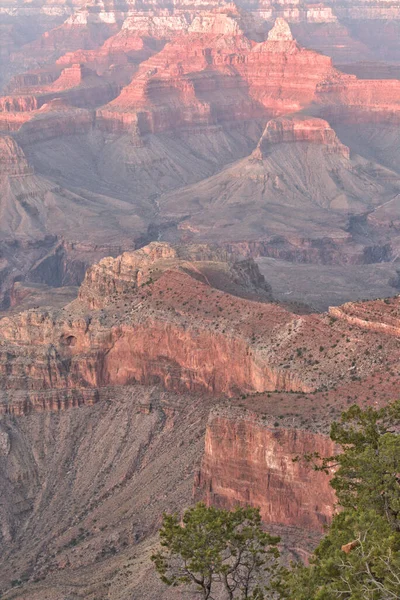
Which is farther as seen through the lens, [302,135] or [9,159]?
[302,135]

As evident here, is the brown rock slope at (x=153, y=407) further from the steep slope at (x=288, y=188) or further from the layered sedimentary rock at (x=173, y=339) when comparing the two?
the steep slope at (x=288, y=188)

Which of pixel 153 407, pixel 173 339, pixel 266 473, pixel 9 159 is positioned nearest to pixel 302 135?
pixel 9 159

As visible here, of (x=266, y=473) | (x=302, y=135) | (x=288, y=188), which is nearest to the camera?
(x=266, y=473)

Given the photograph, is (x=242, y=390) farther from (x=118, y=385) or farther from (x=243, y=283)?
(x=243, y=283)

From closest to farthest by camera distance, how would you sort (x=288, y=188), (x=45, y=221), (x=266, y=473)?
(x=266, y=473)
(x=45, y=221)
(x=288, y=188)

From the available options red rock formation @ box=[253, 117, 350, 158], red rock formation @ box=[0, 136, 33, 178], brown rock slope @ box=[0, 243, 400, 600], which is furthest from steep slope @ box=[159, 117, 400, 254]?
brown rock slope @ box=[0, 243, 400, 600]

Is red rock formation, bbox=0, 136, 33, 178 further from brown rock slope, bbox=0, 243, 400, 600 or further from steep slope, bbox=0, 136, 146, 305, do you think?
brown rock slope, bbox=0, 243, 400, 600

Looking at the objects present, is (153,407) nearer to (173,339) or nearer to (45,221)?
(173,339)

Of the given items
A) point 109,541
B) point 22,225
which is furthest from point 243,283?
Answer: point 22,225
